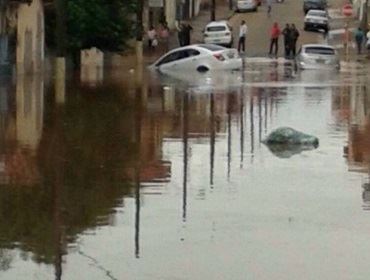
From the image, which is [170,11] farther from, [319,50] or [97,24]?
[97,24]

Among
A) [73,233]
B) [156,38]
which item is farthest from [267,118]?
[156,38]

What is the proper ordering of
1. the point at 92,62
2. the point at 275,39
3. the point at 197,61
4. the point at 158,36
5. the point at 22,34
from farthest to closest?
the point at 158,36
the point at 275,39
the point at 92,62
the point at 197,61
the point at 22,34

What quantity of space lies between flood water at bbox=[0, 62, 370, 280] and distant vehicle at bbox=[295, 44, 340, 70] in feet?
76.0

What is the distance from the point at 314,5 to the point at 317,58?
32.8 metres

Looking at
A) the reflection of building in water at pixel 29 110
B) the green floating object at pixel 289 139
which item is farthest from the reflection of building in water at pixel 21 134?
the green floating object at pixel 289 139

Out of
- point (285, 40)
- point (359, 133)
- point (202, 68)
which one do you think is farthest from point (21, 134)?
point (285, 40)

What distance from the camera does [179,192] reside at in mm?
16859

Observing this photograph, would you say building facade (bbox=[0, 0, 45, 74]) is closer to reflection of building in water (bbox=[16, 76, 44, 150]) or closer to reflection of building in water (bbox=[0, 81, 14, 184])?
reflection of building in water (bbox=[16, 76, 44, 150])

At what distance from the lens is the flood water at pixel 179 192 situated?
40.3ft

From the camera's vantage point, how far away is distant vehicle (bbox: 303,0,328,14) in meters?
86.6

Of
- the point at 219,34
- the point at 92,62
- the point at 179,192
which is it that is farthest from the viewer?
the point at 219,34

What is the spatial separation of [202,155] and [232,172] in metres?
2.16

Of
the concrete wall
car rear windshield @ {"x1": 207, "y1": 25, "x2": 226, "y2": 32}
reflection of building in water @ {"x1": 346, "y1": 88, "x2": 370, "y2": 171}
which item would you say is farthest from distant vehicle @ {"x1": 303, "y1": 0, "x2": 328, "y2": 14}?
reflection of building in water @ {"x1": 346, "y1": 88, "x2": 370, "y2": 171}

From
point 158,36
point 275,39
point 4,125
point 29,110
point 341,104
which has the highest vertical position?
point 4,125
